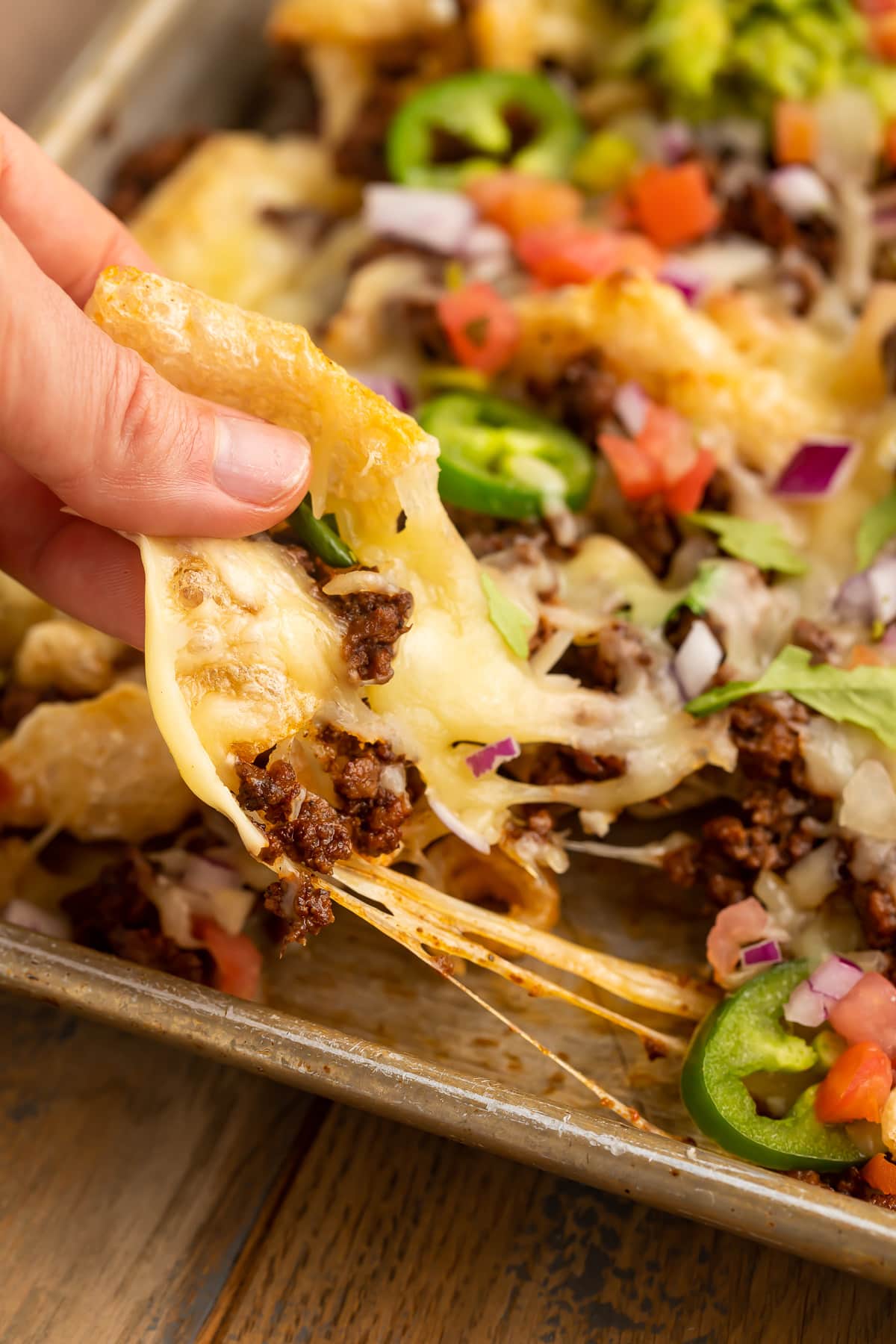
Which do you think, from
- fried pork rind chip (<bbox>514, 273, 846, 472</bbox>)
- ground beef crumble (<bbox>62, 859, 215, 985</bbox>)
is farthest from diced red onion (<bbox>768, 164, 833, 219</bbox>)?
ground beef crumble (<bbox>62, 859, 215, 985</bbox>)

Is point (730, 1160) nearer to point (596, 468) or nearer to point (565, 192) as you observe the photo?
point (596, 468)

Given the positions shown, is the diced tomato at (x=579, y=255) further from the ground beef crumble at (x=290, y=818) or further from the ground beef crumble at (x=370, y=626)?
the ground beef crumble at (x=290, y=818)

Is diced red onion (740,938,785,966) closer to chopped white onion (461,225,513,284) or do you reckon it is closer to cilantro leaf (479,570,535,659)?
cilantro leaf (479,570,535,659)

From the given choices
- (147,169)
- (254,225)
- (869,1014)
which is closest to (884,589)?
(869,1014)

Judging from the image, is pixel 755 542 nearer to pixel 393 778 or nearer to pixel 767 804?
pixel 767 804

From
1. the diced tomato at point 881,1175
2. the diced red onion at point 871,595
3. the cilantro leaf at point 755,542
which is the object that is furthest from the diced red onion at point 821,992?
the cilantro leaf at point 755,542

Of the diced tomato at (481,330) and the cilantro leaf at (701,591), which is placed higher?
the diced tomato at (481,330)

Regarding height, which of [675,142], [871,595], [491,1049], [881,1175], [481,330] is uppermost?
[481,330]
